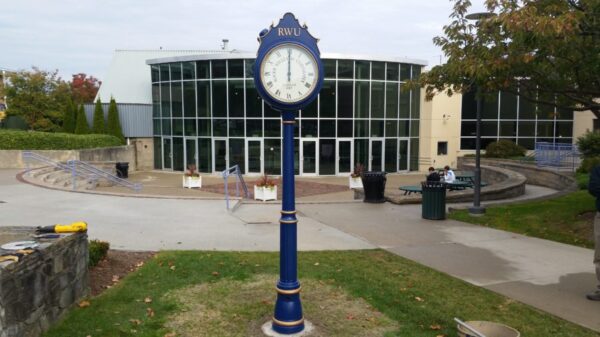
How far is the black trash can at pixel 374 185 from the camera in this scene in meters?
15.5

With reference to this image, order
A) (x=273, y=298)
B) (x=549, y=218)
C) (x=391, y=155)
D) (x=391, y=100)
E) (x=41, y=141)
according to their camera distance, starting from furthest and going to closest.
A: (x=391, y=155) → (x=391, y=100) → (x=41, y=141) → (x=549, y=218) → (x=273, y=298)

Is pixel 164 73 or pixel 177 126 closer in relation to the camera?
pixel 177 126

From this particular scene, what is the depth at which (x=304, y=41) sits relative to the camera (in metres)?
5.10

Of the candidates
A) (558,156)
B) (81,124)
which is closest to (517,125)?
(558,156)

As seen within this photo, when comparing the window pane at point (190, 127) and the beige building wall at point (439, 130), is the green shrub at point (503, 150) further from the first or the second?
the window pane at point (190, 127)

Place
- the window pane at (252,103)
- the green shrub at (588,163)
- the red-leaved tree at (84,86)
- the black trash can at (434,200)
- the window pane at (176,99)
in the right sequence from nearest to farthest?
the black trash can at (434,200) < the green shrub at (588,163) < the window pane at (252,103) < the window pane at (176,99) < the red-leaved tree at (84,86)

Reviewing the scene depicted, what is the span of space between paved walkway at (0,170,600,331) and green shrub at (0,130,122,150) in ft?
30.2

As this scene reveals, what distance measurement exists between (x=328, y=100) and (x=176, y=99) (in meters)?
9.45

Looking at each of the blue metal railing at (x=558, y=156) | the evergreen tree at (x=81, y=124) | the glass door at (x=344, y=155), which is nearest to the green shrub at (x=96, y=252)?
the blue metal railing at (x=558, y=156)

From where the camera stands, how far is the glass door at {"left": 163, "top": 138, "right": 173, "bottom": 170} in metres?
31.4

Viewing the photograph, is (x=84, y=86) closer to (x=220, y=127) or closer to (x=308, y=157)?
(x=220, y=127)

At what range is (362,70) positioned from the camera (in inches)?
1163

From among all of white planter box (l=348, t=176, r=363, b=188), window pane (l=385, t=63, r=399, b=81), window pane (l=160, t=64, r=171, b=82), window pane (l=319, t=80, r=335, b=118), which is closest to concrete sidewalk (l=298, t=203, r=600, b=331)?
white planter box (l=348, t=176, r=363, b=188)

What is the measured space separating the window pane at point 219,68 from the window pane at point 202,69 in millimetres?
404
